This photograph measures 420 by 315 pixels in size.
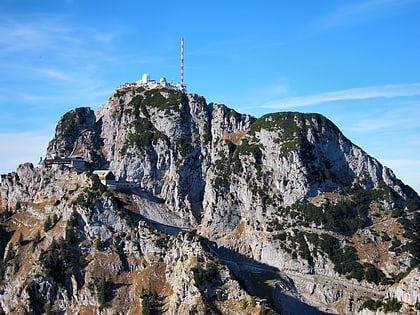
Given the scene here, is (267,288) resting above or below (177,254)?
below

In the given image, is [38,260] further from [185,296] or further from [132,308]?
[185,296]

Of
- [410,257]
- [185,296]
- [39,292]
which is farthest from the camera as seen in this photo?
[410,257]

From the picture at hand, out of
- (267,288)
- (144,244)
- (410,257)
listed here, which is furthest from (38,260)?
(410,257)

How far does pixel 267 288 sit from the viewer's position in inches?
7298

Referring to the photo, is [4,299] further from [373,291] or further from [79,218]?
[373,291]

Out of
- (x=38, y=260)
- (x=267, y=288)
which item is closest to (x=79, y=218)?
(x=38, y=260)

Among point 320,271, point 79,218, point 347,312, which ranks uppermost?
point 79,218

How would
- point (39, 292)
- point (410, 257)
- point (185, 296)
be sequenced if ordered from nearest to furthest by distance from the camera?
point (185, 296) < point (39, 292) < point (410, 257)

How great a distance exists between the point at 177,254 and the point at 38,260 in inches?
1769

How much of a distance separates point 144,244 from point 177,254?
553 inches

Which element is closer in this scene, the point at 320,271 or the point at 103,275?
the point at 103,275

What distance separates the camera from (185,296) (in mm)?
163875

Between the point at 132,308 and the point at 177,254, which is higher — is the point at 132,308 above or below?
below

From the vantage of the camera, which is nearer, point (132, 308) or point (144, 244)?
point (132, 308)
